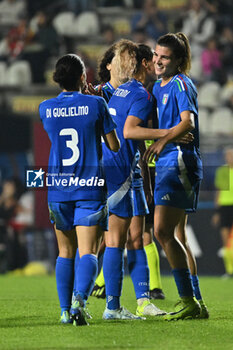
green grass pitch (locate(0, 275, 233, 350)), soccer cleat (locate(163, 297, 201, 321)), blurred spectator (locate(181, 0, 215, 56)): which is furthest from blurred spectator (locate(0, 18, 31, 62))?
soccer cleat (locate(163, 297, 201, 321))

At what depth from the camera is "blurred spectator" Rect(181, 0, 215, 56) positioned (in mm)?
17156

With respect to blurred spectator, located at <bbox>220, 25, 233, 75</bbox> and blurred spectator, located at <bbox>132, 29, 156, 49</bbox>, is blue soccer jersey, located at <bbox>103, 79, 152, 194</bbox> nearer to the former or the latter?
blurred spectator, located at <bbox>132, 29, 156, 49</bbox>

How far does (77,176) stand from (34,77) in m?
11.5

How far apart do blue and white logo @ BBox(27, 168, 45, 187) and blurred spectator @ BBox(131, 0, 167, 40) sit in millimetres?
11887

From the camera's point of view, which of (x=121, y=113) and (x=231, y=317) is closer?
(x=121, y=113)

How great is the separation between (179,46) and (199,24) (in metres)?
12.4

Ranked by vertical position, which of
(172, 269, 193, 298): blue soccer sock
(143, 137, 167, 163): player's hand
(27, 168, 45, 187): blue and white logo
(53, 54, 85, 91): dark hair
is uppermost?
(53, 54, 85, 91): dark hair

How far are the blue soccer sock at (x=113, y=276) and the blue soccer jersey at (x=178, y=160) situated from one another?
17.7 inches

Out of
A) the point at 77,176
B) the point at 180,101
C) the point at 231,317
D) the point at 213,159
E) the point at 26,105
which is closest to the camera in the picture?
the point at 77,176

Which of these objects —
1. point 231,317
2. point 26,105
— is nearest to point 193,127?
point 231,317

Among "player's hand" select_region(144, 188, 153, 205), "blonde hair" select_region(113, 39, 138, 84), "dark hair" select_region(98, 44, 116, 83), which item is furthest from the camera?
"player's hand" select_region(144, 188, 153, 205)

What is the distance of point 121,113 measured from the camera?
17.2 ft

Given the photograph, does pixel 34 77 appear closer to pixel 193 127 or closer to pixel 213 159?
pixel 213 159

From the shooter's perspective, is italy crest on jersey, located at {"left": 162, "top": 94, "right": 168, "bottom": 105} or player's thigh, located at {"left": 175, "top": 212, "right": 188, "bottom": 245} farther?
player's thigh, located at {"left": 175, "top": 212, "right": 188, "bottom": 245}
